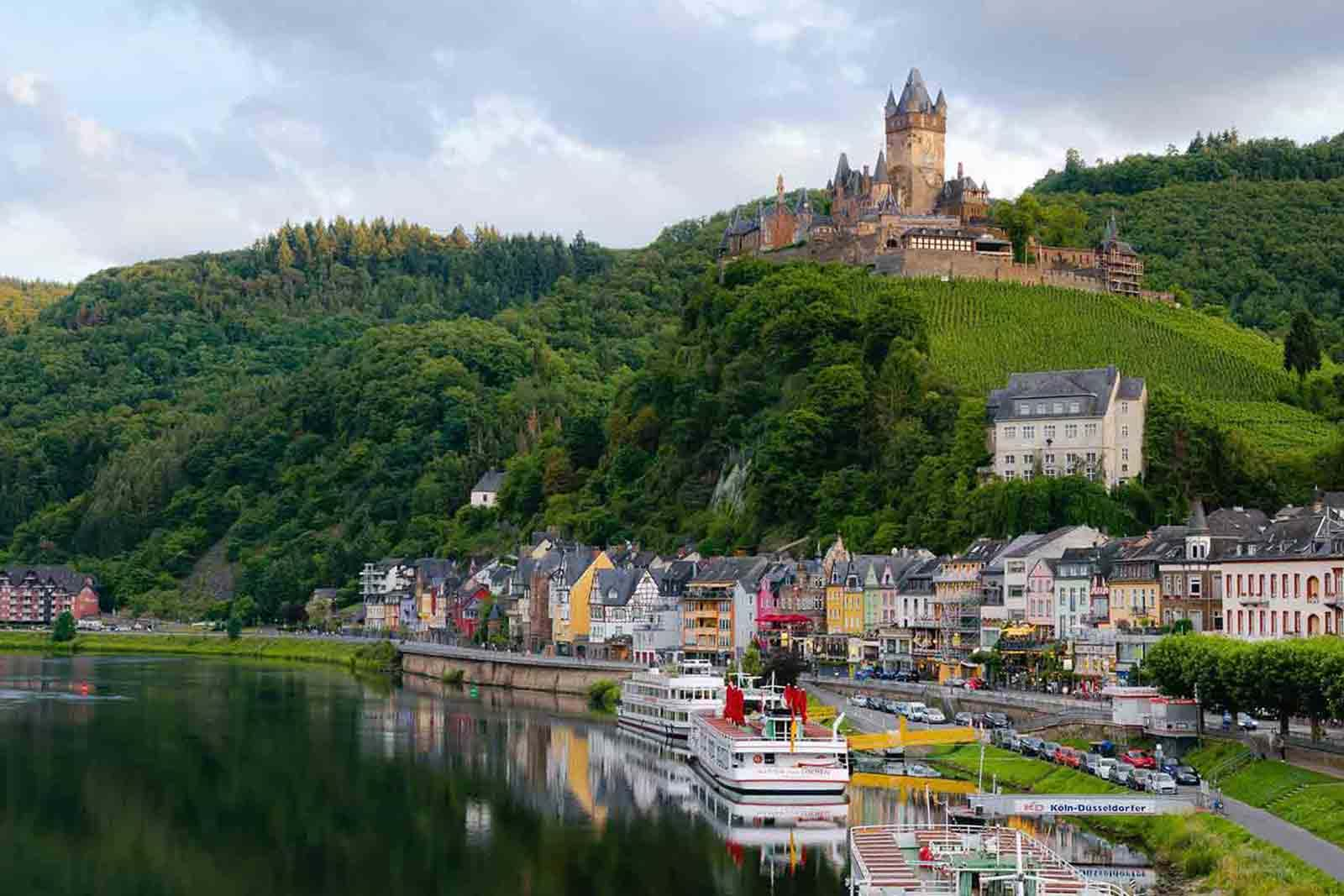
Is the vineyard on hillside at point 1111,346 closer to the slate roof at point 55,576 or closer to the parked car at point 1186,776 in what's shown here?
the parked car at point 1186,776

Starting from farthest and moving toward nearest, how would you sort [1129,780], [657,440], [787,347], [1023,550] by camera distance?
[657,440] < [787,347] < [1023,550] < [1129,780]

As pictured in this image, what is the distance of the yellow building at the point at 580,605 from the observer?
386ft

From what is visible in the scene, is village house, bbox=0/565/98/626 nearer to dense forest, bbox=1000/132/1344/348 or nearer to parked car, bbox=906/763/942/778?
dense forest, bbox=1000/132/1344/348

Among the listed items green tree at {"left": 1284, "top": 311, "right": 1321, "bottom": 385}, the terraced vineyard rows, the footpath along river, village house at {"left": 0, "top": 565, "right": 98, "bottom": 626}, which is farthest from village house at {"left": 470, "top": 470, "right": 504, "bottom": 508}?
the footpath along river

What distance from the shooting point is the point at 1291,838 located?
45.2 metres

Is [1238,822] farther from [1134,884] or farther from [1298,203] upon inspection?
[1298,203]

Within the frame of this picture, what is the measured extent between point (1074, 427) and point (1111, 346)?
2825 centimetres

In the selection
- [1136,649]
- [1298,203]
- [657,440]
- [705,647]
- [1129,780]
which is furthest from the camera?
[1298,203]

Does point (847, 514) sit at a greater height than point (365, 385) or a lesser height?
lesser

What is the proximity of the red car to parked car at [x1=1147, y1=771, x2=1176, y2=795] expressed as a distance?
353 centimetres

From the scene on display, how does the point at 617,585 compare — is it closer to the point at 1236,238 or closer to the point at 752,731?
the point at 752,731

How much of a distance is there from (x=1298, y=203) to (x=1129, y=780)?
13995 centimetres

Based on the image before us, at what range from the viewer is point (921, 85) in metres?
154

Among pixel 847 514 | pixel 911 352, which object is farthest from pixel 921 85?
pixel 847 514
